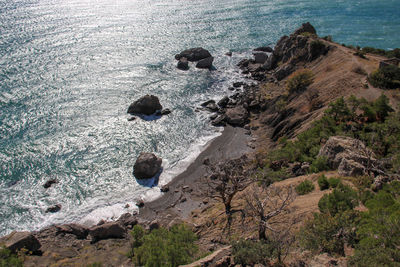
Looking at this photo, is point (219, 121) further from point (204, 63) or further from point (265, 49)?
point (265, 49)

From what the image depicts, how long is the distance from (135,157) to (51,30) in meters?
65.4

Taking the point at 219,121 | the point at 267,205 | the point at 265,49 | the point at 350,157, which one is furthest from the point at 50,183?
the point at 265,49

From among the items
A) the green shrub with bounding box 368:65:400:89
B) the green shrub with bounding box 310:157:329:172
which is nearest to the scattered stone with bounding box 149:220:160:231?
the green shrub with bounding box 310:157:329:172

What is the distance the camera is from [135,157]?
39.7 metres

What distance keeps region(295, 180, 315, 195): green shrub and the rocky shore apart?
2.84 m

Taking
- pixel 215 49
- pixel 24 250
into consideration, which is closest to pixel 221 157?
pixel 24 250

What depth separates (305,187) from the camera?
2345 centimetres

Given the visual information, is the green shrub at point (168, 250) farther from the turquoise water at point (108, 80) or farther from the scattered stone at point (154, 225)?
the turquoise water at point (108, 80)

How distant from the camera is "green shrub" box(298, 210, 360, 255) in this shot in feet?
47.5

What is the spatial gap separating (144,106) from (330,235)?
38510 mm

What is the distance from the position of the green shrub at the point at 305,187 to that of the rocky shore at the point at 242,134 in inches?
112

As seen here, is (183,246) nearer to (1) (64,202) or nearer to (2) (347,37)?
(1) (64,202)

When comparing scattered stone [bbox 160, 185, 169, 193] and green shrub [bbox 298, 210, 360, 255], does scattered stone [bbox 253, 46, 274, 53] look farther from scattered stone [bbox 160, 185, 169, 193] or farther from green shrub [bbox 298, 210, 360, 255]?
green shrub [bbox 298, 210, 360, 255]

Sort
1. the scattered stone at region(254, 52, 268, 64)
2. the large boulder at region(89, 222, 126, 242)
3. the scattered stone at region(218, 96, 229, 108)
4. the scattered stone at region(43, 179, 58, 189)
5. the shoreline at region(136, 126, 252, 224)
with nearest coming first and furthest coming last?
the large boulder at region(89, 222, 126, 242), the shoreline at region(136, 126, 252, 224), the scattered stone at region(43, 179, 58, 189), the scattered stone at region(218, 96, 229, 108), the scattered stone at region(254, 52, 268, 64)
